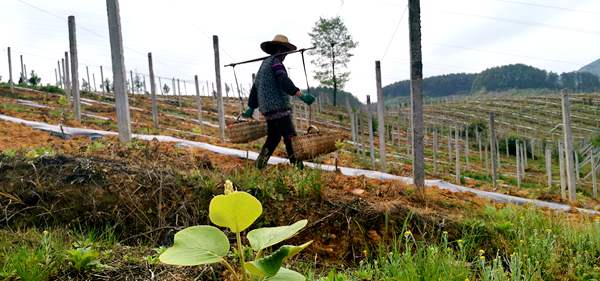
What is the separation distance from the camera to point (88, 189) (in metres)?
3.40

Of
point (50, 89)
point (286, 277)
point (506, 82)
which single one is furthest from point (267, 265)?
point (506, 82)

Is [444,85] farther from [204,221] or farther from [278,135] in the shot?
[204,221]

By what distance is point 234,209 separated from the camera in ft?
3.53

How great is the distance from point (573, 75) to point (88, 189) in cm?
11395

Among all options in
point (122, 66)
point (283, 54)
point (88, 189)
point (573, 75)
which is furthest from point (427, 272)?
point (573, 75)

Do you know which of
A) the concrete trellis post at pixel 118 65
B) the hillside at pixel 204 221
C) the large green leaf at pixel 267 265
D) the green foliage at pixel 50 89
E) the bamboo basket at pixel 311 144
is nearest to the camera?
the large green leaf at pixel 267 265

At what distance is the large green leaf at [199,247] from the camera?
1098 millimetres

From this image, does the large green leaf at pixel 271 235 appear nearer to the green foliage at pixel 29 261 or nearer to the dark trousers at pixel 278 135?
the green foliage at pixel 29 261

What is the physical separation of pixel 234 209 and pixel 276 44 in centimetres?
393

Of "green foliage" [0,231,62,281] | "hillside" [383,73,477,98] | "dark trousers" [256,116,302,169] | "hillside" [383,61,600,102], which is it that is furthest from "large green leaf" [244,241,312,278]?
"hillside" [383,73,477,98]

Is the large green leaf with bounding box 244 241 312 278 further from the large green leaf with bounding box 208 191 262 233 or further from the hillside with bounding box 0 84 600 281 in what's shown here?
the hillside with bounding box 0 84 600 281

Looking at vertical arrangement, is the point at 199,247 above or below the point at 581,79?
below

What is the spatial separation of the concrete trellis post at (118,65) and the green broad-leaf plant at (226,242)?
5126mm

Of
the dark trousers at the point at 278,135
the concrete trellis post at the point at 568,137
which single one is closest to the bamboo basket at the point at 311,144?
the dark trousers at the point at 278,135
